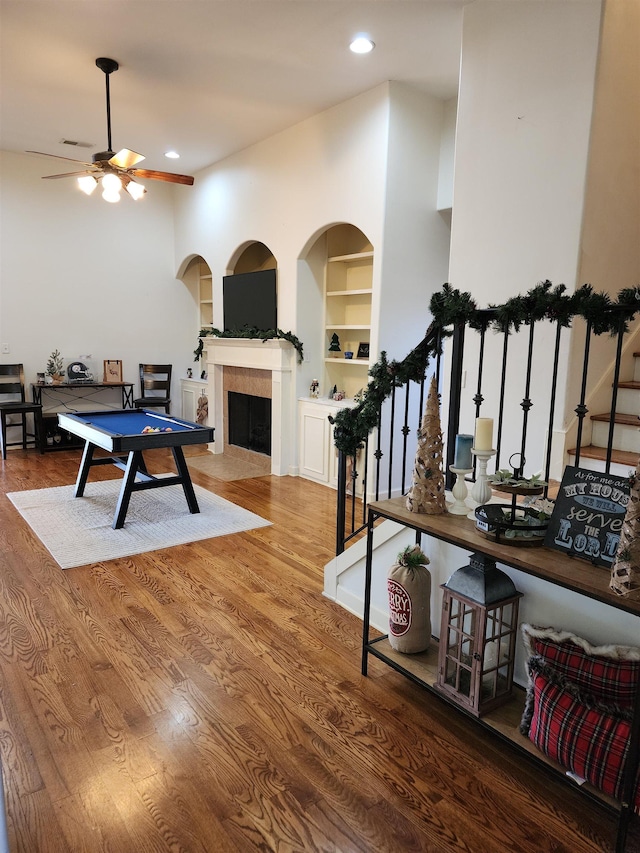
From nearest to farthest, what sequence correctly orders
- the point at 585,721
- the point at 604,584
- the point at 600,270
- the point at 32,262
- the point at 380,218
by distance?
the point at 604,584, the point at 585,721, the point at 600,270, the point at 380,218, the point at 32,262

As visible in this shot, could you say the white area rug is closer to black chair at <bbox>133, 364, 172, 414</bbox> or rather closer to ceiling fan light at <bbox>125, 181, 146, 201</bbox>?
black chair at <bbox>133, 364, 172, 414</bbox>

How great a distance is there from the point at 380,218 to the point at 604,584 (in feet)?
13.1

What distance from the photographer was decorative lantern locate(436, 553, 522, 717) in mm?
2070

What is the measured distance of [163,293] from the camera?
8.23m

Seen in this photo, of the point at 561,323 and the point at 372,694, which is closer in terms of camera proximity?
the point at 561,323

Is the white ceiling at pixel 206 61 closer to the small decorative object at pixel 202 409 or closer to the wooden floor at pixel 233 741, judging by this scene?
the small decorative object at pixel 202 409

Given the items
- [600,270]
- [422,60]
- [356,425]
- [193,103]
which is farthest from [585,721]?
[193,103]

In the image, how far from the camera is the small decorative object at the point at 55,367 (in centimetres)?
720

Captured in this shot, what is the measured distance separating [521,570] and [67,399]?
23.1 ft

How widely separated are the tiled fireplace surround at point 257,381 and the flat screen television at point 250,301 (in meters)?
0.25

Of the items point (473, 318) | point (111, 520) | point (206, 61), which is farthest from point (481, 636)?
point (206, 61)

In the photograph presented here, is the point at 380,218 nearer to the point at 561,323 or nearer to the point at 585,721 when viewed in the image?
the point at 561,323

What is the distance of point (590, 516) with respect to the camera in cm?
179

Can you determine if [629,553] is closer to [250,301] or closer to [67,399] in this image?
[250,301]
